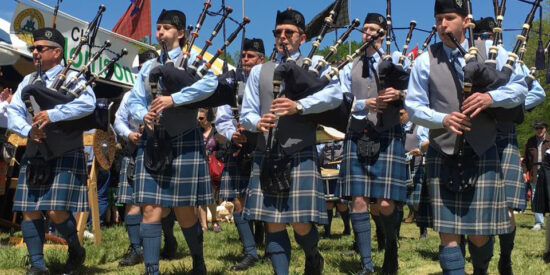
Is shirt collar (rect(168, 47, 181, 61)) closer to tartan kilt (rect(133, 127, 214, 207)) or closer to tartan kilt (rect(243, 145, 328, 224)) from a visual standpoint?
tartan kilt (rect(133, 127, 214, 207))

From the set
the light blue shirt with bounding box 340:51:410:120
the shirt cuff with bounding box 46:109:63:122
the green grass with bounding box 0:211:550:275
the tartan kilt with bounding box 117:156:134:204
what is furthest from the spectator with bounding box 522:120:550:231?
the shirt cuff with bounding box 46:109:63:122

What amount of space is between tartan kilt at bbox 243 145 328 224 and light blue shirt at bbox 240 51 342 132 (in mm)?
259

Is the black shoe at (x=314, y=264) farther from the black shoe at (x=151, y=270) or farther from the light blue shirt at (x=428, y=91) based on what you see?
the light blue shirt at (x=428, y=91)

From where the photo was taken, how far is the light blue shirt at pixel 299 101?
3.75m

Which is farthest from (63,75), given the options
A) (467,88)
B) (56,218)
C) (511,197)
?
(511,197)

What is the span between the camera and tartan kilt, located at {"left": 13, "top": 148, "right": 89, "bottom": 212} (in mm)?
4609

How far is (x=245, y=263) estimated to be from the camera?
5.14 meters

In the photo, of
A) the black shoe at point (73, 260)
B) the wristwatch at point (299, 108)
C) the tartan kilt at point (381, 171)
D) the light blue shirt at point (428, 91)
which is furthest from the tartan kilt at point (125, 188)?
the light blue shirt at point (428, 91)

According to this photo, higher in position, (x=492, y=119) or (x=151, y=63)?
(x=151, y=63)

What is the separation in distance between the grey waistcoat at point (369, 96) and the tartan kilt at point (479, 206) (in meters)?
1.42

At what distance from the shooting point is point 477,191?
130 inches

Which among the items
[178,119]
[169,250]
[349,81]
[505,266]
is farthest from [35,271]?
[505,266]

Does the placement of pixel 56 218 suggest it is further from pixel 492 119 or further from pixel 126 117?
pixel 492 119

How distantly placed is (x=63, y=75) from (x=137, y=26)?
7953 millimetres
